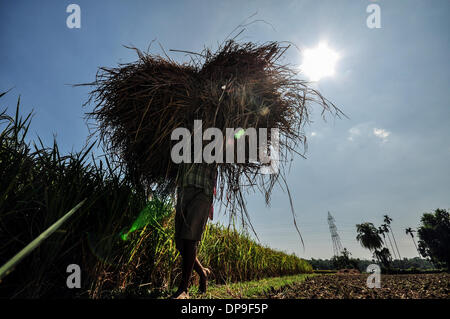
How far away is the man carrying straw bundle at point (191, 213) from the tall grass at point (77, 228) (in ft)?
1.13

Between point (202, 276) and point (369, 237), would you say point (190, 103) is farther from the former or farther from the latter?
point (369, 237)

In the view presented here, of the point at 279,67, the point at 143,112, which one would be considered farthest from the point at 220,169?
the point at 279,67

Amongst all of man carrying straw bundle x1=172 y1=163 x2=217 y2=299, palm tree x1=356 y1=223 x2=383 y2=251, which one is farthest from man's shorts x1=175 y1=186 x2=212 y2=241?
palm tree x1=356 y1=223 x2=383 y2=251

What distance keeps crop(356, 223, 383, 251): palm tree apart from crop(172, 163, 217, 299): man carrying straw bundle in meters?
47.5

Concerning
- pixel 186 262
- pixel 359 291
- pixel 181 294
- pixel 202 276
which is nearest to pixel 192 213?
pixel 186 262

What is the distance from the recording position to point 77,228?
1523mm

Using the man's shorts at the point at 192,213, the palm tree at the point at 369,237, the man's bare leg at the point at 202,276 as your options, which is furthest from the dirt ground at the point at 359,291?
the palm tree at the point at 369,237

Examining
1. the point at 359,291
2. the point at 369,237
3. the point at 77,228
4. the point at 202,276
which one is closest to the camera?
the point at 77,228

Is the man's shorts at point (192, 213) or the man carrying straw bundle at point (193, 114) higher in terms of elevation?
the man carrying straw bundle at point (193, 114)

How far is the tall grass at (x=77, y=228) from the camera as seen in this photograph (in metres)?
1.25

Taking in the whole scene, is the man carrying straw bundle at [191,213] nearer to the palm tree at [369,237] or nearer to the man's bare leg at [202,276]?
the man's bare leg at [202,276]

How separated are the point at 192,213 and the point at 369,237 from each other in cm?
4853
